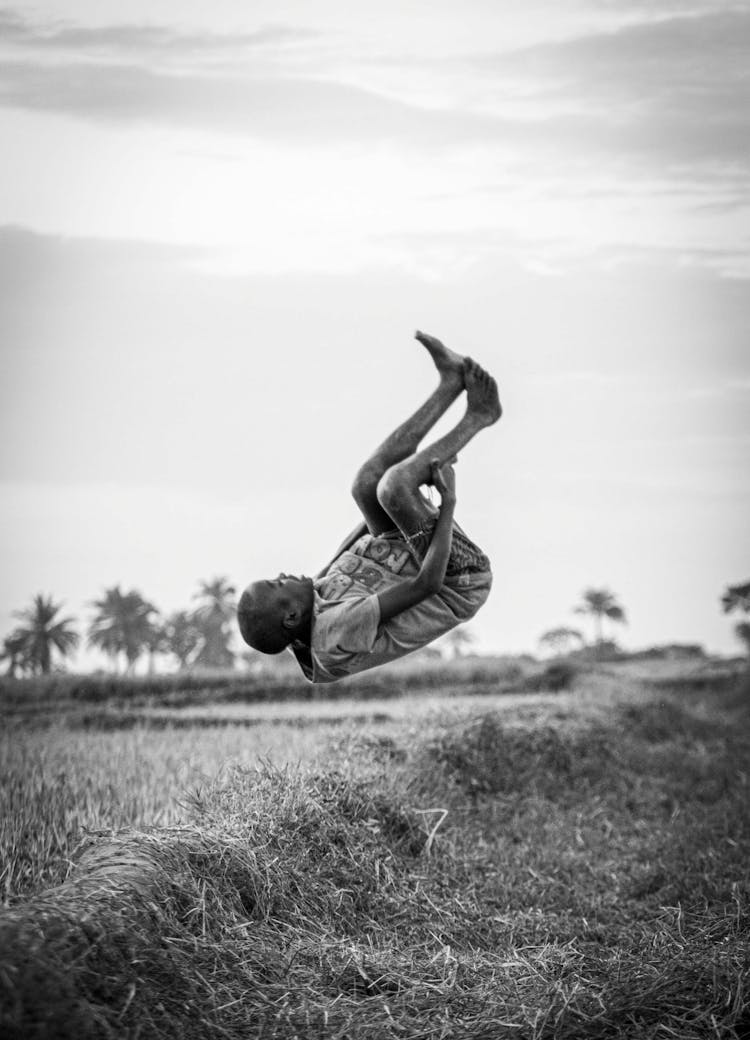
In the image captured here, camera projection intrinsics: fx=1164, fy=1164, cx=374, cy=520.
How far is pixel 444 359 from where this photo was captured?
6148 millimetres

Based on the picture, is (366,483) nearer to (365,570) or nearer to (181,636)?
(365,570)

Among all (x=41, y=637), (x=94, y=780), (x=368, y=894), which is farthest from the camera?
(x=41, y=637)

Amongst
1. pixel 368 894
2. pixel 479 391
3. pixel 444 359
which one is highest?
pixel 444 359

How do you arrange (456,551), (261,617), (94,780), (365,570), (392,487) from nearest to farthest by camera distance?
(392,487)
(261,617)
(456,551)
(365,570)
(94,780)

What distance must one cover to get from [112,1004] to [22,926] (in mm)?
511

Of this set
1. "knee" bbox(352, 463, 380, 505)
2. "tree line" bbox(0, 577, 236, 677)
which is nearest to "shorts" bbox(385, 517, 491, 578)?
"knee" bbox(352, 463, 380, 505)

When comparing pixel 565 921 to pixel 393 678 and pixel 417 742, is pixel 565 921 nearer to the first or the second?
pixel 417 742

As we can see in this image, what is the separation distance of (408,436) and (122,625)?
182ft

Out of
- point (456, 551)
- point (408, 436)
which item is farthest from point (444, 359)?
point (456, 551)

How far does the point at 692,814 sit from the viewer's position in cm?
1259

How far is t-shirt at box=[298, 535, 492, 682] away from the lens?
19.4 feet

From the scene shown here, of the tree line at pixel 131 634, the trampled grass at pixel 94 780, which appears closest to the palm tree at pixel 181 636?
the tree line at pixel 131 634

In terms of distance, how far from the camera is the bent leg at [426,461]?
5.78 metres

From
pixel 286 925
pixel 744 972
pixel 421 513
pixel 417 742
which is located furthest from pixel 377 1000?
pixel 417 742
